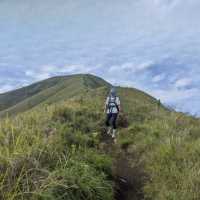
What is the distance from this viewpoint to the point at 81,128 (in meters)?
14.8

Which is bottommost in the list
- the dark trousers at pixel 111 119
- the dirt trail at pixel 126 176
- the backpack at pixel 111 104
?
the dirt trail at pixel 126 176

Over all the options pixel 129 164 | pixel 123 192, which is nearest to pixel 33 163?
pixel 123 192

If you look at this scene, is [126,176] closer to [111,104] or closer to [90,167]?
[90,167]

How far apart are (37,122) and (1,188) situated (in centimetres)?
670

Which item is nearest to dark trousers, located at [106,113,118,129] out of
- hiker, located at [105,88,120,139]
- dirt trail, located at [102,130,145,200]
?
hiker, located at [105,88,120,139]

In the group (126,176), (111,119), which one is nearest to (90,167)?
(126,176)

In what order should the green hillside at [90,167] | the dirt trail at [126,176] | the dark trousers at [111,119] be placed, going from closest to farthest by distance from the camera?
1. the green hillside at [90,167]
2. the dirt trail at [126,176]
3. the dark trousers at [111,119]

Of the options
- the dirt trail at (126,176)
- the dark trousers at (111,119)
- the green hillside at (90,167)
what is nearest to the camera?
the green hillside at (90,167)

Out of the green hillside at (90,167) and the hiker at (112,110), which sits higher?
the hiker at (112,110)

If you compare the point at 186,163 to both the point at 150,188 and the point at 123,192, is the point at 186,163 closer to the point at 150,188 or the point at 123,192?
the point at 150,188

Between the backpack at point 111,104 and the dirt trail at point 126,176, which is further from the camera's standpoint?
the backpack at point 111,104

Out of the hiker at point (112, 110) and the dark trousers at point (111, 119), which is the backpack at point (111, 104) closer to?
the hiker at point (112, 110)

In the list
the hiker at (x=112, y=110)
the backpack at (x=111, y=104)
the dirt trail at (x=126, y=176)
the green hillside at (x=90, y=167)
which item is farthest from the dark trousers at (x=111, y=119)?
the dirt trail at (x=126, y=176)

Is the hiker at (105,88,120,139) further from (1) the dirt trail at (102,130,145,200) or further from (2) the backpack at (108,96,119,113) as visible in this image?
(1) the dirt trail at (102,130,145,200)
